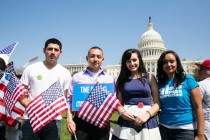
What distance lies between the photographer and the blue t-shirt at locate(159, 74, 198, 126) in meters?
3.29

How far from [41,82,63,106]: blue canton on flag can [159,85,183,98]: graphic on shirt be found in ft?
5.03

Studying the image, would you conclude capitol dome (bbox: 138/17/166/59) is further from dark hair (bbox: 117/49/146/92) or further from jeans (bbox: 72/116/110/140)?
jeans (bbox: 72/116/110/140)

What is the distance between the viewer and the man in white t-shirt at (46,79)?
3.65 m

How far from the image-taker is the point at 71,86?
3.64 m

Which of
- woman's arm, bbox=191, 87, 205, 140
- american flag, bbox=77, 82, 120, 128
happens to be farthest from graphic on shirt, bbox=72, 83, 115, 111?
woman's arm, bbox=191, 87, 205, 140

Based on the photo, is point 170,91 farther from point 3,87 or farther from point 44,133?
point 3,87

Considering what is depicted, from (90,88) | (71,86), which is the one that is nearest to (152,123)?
(90,88)

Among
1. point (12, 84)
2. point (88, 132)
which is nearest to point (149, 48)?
point (12, 84)

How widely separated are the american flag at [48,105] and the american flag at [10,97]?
0.95ft

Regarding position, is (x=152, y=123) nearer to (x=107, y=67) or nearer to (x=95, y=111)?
(x=95, y=111)

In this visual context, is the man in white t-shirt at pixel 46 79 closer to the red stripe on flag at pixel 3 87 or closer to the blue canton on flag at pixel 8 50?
the red stripe on flag at pixel 3 87

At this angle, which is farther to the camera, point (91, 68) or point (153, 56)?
point (153, 56)

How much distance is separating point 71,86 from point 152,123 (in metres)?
1.32

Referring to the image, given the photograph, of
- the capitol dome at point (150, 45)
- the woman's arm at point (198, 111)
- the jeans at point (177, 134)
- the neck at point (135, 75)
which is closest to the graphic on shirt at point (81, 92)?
the neck at point (135, 75)
